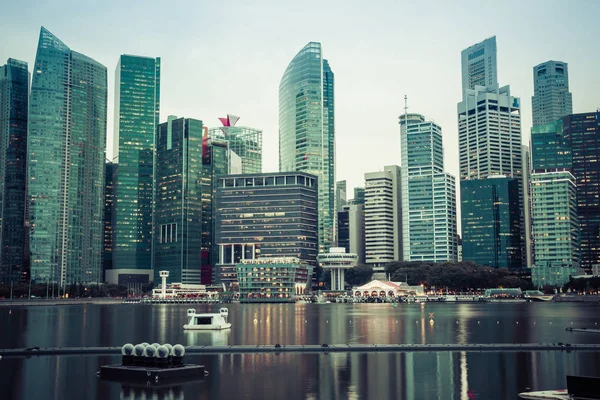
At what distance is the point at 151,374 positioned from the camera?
51031 mm

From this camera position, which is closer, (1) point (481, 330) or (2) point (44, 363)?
(2) point (44, 363)

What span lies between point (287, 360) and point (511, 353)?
23.2 metres

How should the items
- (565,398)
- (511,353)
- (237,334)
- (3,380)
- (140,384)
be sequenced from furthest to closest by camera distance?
(237,334) → (511,353) → (3,380) → (140,384) → (565,398)

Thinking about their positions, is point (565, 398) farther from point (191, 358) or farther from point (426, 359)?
point (191, 358)

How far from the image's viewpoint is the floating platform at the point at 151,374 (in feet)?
167

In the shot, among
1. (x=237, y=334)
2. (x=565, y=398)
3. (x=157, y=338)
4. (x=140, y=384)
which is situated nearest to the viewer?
(x=565, y=398)

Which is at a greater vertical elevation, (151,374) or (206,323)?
(151,374)

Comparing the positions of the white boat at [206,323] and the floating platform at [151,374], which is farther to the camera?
the white boat at [206,323]

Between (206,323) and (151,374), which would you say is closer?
(151,374)

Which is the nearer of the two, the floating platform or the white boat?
the floating platform

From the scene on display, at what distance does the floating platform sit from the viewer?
51.0m

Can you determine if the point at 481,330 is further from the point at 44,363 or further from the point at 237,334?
the point at 44,363

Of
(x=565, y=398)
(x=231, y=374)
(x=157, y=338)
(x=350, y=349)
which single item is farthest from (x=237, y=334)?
(x=565, y=398)

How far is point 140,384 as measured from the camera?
164 feet
